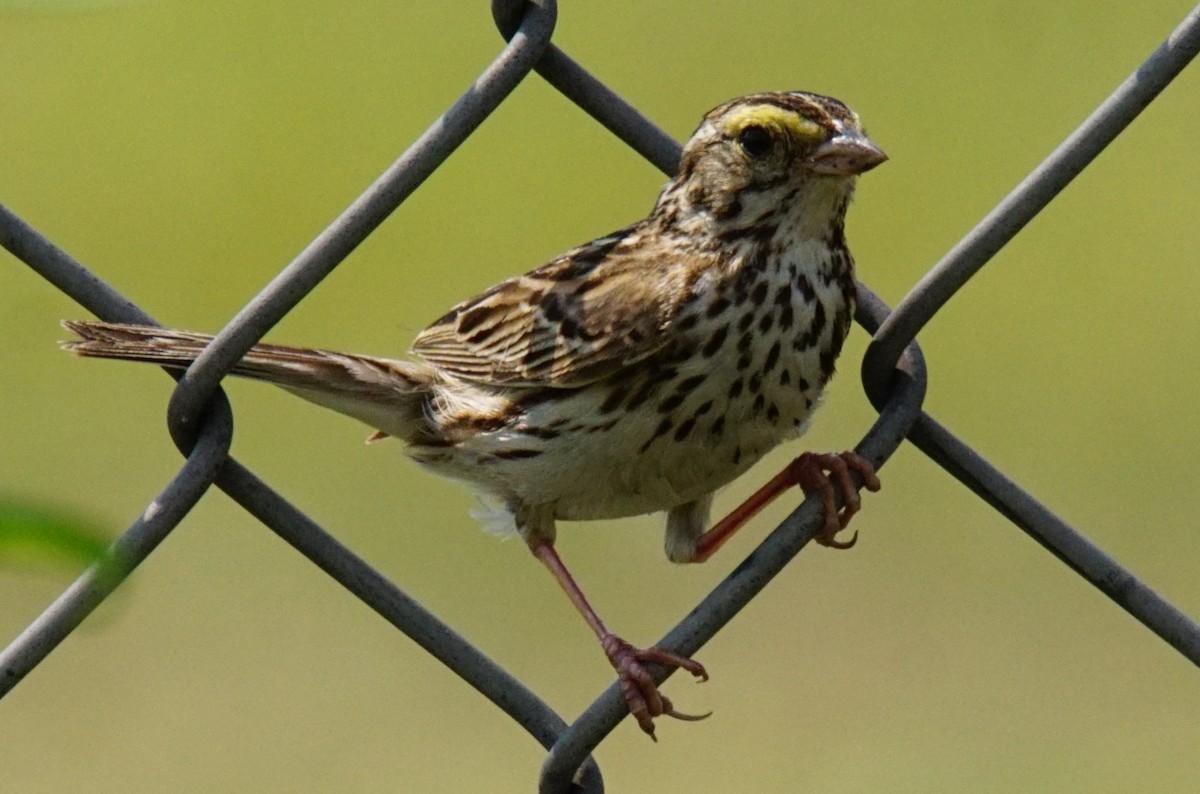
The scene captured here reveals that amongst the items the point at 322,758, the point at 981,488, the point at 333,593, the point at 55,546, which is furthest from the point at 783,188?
the point at 333,593

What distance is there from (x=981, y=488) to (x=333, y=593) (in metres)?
5.03

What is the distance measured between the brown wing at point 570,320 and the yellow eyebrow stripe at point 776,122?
0.28m

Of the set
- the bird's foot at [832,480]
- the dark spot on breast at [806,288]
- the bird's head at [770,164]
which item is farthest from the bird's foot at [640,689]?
the bird's head at [770,164]

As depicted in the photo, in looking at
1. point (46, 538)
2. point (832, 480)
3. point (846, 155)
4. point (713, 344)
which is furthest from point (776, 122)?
point (46, 538)

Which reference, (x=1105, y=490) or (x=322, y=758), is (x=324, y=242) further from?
(x=1105, y=490)

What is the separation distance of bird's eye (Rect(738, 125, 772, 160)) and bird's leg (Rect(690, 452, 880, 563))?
63 cm

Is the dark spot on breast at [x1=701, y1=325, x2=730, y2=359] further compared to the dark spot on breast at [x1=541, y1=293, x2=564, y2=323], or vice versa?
the dark spot on breast at [x1=541, y1=293, x2=564, y2=323]

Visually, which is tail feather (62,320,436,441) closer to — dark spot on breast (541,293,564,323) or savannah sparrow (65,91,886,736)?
savannah sparrow (65,91,886,736)

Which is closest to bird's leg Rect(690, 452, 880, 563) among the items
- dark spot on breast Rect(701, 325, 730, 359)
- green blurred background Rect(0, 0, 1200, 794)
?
dark spot on breast Rect(701, 325, 730, 359)

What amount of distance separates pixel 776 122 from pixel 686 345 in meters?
0.41

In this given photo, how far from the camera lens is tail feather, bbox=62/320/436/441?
2.94 m

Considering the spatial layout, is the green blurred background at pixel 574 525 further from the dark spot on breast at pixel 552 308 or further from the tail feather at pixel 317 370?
the dark spot on breast at pixel 552 308

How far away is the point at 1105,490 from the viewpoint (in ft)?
26.9

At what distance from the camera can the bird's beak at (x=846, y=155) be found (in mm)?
3533
